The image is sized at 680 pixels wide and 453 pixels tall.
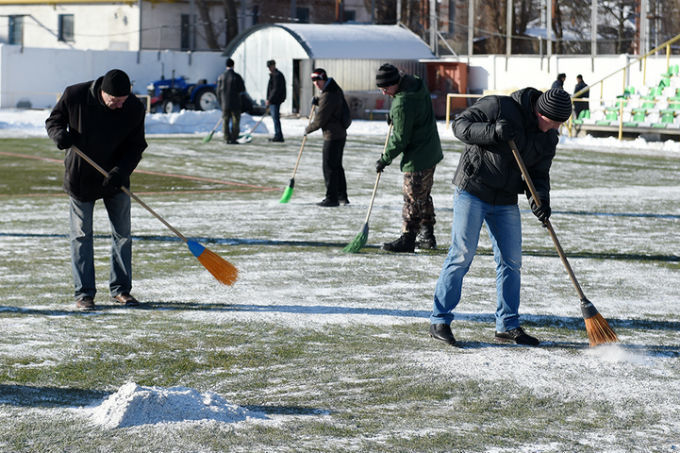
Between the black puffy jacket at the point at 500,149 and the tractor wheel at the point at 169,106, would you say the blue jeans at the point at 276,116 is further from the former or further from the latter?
the black puffy jacket at the point at 500,149

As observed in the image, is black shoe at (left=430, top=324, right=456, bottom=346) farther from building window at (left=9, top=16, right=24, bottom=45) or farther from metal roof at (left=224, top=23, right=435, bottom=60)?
building window at (left=9, top=16, right=24, bottom=45)

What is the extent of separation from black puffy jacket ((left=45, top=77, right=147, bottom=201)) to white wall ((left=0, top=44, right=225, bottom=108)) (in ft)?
104

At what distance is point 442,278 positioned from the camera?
272 inches

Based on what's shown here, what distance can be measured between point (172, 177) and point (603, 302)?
35.0 feet

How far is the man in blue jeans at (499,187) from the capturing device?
21.8 ft

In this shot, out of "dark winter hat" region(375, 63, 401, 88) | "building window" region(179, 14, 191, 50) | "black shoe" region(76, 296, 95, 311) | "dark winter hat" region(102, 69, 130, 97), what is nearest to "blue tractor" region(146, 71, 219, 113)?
"building window" region(179, 14, 191, 50)

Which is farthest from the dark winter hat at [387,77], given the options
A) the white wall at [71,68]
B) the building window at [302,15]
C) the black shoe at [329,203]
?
the building window at [302,15]

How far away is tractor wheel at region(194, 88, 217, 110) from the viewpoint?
3941 centimetres

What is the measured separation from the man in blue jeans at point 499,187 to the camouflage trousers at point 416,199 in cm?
365

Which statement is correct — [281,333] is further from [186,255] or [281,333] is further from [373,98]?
[373,98]

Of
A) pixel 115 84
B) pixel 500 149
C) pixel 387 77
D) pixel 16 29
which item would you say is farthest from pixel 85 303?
pixel 16 29

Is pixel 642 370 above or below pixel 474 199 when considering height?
below

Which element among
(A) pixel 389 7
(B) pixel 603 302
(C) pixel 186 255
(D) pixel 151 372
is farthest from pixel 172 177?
(A) pixel 389 7

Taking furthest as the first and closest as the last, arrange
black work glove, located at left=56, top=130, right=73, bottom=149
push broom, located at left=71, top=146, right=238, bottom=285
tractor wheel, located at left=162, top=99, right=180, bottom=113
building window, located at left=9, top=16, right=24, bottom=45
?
building window, located at left=9, top=16, right=24, bottom=45 → tractor wheel, located at left=162, top=99, right=180, bottom=113 → push broom, located at left=71, top=146, right=238, bottom=285 → black work glove, located at left=56, top=130, right=73, bottom=149
